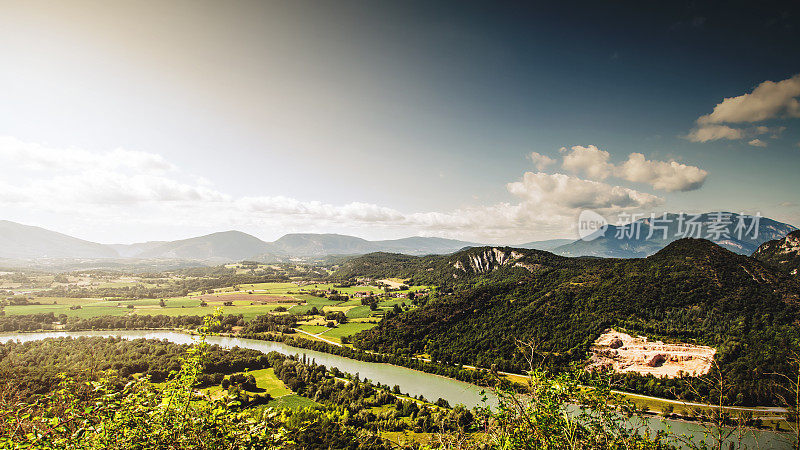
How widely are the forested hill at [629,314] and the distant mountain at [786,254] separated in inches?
2354

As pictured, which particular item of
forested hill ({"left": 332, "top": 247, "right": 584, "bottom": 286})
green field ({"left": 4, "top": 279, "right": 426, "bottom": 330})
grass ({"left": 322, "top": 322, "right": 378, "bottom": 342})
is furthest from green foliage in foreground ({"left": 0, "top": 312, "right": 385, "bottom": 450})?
forested hill ({"left": 332, "top": 247, "right": 584, "bottom": 286})

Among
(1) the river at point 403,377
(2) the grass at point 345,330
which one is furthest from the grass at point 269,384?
(2) the grass at point 345,330

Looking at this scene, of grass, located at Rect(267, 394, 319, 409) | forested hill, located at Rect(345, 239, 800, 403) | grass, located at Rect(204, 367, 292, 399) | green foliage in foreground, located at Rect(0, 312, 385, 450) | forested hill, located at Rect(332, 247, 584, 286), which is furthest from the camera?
forested hill, located at Rect(332, 247, 584, 286)

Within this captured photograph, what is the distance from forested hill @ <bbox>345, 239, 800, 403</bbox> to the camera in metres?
52.2

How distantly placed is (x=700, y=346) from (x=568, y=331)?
1947cm

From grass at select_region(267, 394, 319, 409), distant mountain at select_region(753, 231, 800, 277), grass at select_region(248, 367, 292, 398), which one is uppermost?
distant mountain at select_region(753, 231, 800, 277)

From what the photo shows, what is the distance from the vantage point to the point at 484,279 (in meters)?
132

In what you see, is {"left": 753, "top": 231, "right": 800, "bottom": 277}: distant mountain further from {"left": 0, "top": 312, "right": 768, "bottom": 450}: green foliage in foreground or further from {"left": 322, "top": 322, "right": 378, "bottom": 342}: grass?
{"left": 0, "top": 312, "right": 768, "bottom": 450}: green foliage in foreground

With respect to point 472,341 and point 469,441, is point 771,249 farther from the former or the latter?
point 469,441

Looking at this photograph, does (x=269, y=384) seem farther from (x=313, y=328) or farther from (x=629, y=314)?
(x=629, y=314)

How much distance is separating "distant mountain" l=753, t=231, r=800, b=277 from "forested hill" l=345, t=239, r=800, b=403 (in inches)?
2354

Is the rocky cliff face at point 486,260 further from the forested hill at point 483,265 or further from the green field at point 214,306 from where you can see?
the green field at point 214,306

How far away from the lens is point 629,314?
6219 centimetres

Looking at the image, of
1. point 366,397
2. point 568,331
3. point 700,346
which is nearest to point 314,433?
point 366,397
